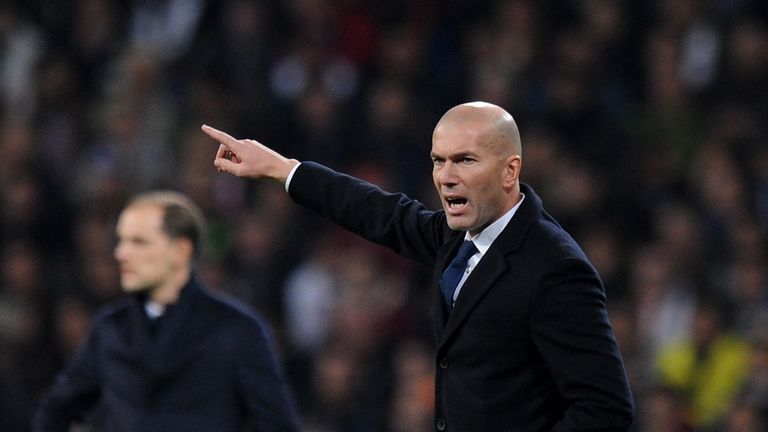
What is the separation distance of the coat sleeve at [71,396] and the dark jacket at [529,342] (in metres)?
1.76

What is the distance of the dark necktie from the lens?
11.6 ft

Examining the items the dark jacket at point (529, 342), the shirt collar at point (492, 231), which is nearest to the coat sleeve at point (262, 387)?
the dark jacket at point (529, 342)

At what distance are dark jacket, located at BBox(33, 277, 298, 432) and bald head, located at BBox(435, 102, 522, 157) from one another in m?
1.64

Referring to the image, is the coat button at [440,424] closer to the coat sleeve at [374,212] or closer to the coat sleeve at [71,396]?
the coat sleeve at [374,212]

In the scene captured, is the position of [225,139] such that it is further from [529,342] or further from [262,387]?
[262,387]

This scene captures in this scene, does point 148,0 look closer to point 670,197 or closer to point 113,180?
point 113,180

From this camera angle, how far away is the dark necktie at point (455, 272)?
3551mm

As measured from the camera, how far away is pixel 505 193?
352 centimetres

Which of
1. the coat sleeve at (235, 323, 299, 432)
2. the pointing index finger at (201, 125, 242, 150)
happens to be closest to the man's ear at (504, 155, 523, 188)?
the pointing index finger at (201, 125, 242, 150)

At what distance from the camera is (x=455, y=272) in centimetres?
356

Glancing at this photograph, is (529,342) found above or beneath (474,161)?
beneath

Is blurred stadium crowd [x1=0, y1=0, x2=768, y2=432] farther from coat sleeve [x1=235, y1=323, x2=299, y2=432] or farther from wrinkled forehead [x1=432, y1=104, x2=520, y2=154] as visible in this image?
wrinkled forehead [x1=432, y1=104, x2=520, y2=154]

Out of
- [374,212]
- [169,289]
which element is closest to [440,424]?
[374,212]

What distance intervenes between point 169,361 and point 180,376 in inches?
2.4
